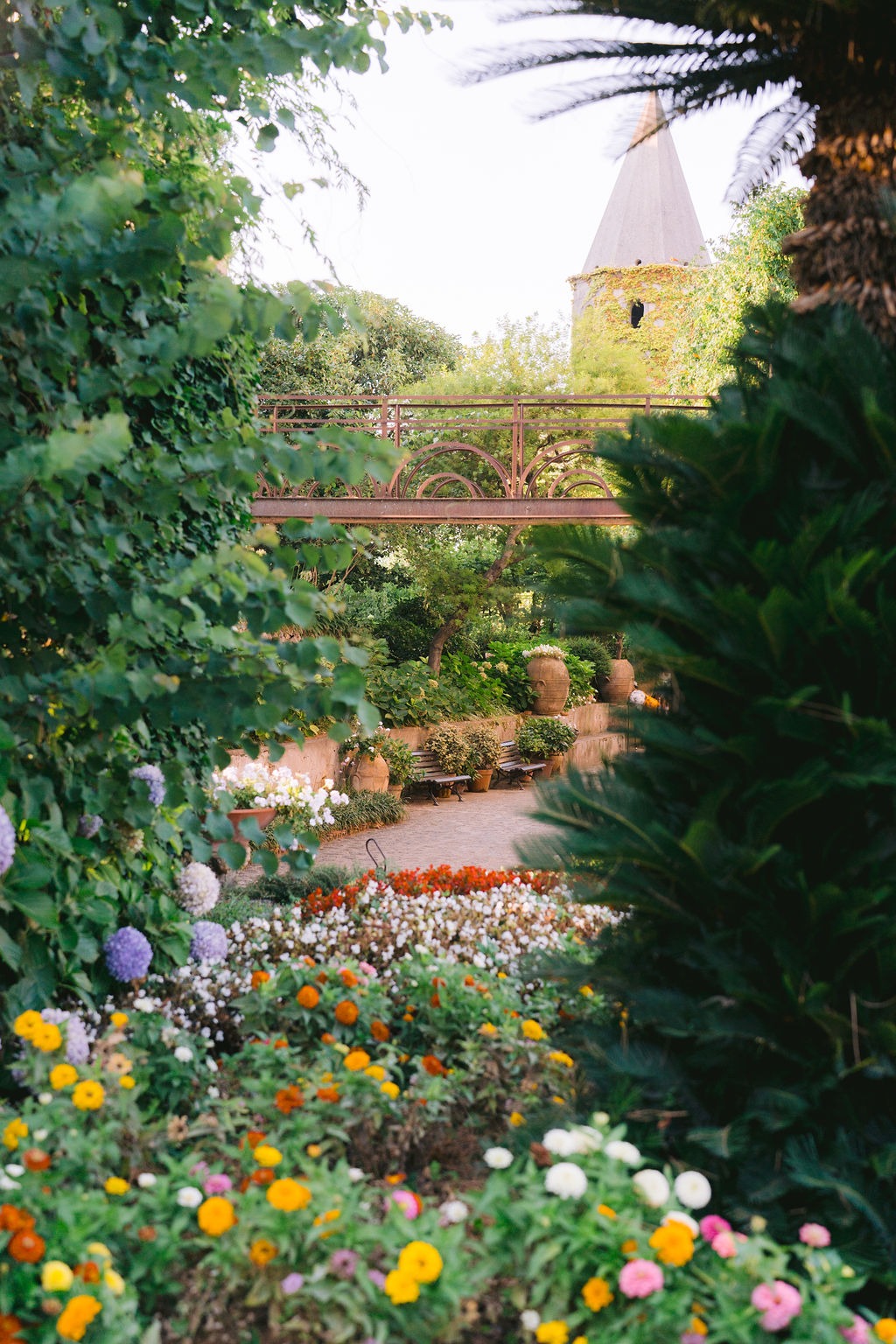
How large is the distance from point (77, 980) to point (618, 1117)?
1397 mm

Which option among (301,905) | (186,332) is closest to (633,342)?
(301,905)

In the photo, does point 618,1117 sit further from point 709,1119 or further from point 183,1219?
point 183,1219

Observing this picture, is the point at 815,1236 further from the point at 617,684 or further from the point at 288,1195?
the point at 617,684

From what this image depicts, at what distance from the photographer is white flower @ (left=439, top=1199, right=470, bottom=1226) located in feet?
4.94

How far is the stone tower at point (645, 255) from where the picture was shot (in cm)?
2628

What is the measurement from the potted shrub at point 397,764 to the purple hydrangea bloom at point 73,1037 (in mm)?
8458

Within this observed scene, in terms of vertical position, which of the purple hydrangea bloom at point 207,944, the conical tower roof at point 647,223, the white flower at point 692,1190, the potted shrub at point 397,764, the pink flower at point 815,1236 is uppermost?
the conical tower roof at point 647,223

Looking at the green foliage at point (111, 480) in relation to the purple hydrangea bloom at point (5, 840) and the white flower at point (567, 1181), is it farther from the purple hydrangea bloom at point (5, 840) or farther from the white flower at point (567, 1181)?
the white flower at point (567, 1181)

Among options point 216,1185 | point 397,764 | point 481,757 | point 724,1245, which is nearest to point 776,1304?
point 724,1245

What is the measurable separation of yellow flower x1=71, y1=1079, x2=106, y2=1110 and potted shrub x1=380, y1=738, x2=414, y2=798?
29.0ft

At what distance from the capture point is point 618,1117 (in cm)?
181

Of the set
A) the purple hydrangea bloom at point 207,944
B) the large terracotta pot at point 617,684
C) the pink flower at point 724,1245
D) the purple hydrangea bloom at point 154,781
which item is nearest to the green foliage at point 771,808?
the pink flower at point 724,1245

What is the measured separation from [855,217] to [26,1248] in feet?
7.78

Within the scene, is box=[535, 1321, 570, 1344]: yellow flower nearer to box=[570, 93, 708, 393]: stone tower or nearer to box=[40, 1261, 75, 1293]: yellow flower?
box=[40, 1261, 75, 1293]: yellow flower
